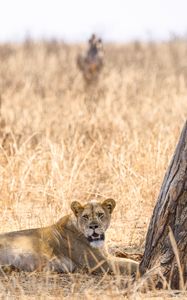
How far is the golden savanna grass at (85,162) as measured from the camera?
6.04 m

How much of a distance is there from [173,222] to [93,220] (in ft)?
2.46

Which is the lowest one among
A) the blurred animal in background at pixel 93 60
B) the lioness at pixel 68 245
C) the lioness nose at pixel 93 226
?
the lioness at pixel 68 245

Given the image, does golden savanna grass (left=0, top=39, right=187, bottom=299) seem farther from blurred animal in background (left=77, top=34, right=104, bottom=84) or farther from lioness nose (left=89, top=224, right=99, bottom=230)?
blurred animal in background (left=77, top=34, right=104, bottom=84)

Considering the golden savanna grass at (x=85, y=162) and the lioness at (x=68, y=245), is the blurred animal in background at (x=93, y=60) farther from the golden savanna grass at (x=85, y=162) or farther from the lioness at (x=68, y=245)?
the lioness at (x=68, y=245)

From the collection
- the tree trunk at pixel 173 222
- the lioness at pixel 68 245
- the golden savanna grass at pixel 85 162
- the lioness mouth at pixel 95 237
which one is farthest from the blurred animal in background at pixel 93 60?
the tree trunk at pixel 173 222

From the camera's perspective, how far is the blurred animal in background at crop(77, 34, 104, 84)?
715 inches

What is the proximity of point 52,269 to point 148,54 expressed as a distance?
27.1 metres

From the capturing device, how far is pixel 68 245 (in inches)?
255

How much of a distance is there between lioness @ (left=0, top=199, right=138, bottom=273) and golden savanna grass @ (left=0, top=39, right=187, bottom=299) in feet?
0.58

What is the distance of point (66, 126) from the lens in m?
12.3

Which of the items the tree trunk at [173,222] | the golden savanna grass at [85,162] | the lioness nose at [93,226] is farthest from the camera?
the lioness nose at [93,226]

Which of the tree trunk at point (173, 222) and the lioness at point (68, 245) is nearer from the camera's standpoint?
the tree trunk at point (173, 222)

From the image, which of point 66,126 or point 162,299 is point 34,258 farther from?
point 66,126

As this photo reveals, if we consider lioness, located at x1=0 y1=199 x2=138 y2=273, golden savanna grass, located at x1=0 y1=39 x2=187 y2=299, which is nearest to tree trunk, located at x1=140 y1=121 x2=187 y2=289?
golden savanna grass, located at x1=0 y1=39 x2=187 y2=299
